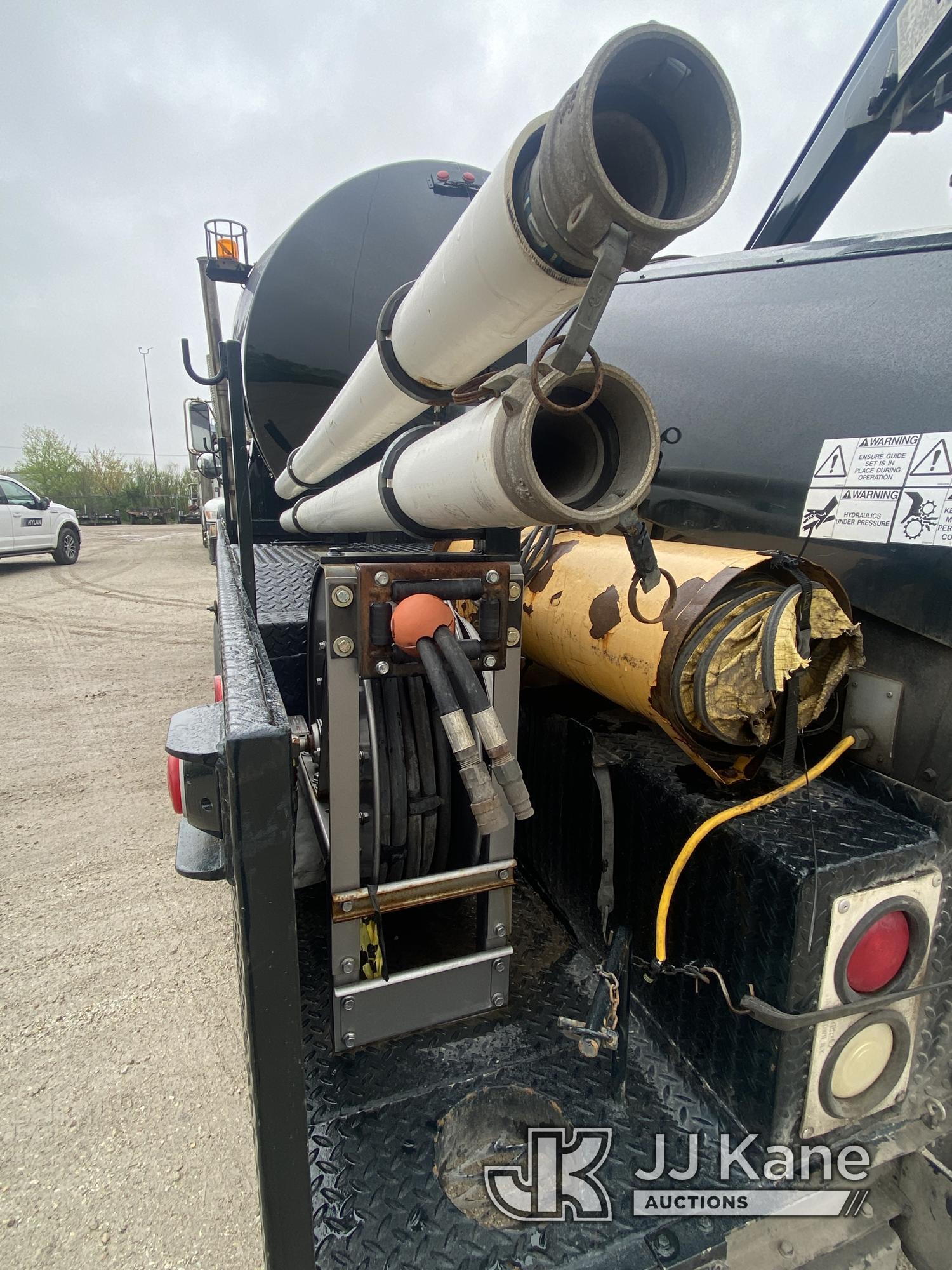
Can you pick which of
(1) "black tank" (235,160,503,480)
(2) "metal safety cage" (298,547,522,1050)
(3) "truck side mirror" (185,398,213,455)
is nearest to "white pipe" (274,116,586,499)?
(2) "metal safety cage" (298,547,522,1050)

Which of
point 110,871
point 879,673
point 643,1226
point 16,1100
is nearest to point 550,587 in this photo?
point 879,673

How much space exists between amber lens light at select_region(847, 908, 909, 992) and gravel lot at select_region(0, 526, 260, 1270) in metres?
1.51

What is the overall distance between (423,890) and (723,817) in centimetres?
59

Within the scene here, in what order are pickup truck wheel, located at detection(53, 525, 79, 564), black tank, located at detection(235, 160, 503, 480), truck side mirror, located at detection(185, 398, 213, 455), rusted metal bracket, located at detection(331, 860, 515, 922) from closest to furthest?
rusted metal bracket, located at detection(331, 860, 515, 922), black tank, located at detection(235, 160, 503, 480), truck side mirror, located at detection(185, 398, 213, 455), pickup truck wheel, located at detection(53, 525, 79, 564)

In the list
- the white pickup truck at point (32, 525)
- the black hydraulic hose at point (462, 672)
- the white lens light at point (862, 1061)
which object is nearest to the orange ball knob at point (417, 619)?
the black hydraulic hose at point (462, 672)

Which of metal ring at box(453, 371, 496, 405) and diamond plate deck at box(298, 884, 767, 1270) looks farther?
diamond plate deck at box(298, 884, 767, 1270)

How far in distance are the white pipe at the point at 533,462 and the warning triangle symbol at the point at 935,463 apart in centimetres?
52

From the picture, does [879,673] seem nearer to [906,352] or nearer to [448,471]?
[906,352]

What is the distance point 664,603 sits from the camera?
122 centimetres

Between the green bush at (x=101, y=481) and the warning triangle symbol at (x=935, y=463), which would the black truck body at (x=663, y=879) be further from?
the green bush at (x=101, y=481)

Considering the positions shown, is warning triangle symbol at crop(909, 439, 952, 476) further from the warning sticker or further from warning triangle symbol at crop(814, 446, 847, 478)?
warning triangle symbol at crop(814, 446, 847, 478)

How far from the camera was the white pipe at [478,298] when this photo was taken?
0.67m

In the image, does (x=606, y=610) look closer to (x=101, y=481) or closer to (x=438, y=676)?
(x=438, y=676)

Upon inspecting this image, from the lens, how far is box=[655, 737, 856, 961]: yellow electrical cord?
48.0 inches
